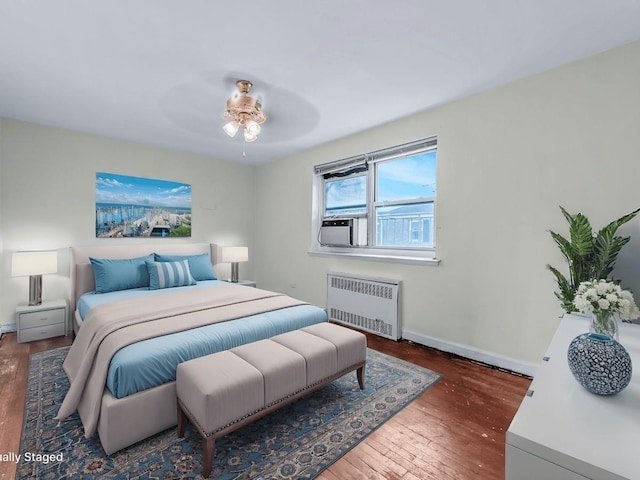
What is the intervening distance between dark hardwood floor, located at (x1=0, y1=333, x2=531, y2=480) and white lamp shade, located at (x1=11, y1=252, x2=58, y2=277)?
0.84 metres

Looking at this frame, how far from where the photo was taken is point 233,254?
4.42 meters

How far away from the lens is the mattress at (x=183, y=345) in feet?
5.25

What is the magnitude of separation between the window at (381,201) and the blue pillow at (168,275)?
1.79 m

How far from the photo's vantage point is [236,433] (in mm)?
1721

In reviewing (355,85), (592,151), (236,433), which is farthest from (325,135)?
(236,433)

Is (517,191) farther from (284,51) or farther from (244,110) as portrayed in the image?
(244,110)

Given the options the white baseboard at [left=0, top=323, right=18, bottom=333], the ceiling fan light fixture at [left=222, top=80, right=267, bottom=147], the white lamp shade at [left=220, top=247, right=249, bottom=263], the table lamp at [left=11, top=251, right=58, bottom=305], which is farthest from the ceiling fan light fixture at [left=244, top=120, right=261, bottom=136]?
the white baseboard at [left=0, top=323, right=18, bottom=333]

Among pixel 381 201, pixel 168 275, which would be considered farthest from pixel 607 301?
pixel 168 275

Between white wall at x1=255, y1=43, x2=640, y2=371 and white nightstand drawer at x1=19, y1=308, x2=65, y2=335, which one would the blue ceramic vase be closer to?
white wall at x1=255, y1=43, x2=640, y2=371

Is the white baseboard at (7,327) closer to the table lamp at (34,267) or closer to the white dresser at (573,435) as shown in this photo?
the table lamp at (34,267)

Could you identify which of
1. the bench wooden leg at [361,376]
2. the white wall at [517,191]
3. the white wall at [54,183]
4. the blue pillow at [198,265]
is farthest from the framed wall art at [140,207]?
the bench wooden leg at [361,376]

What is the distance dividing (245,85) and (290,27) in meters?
0.74

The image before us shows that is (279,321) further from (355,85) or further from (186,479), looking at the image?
(355,85)

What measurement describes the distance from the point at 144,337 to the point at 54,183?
9.39ft
